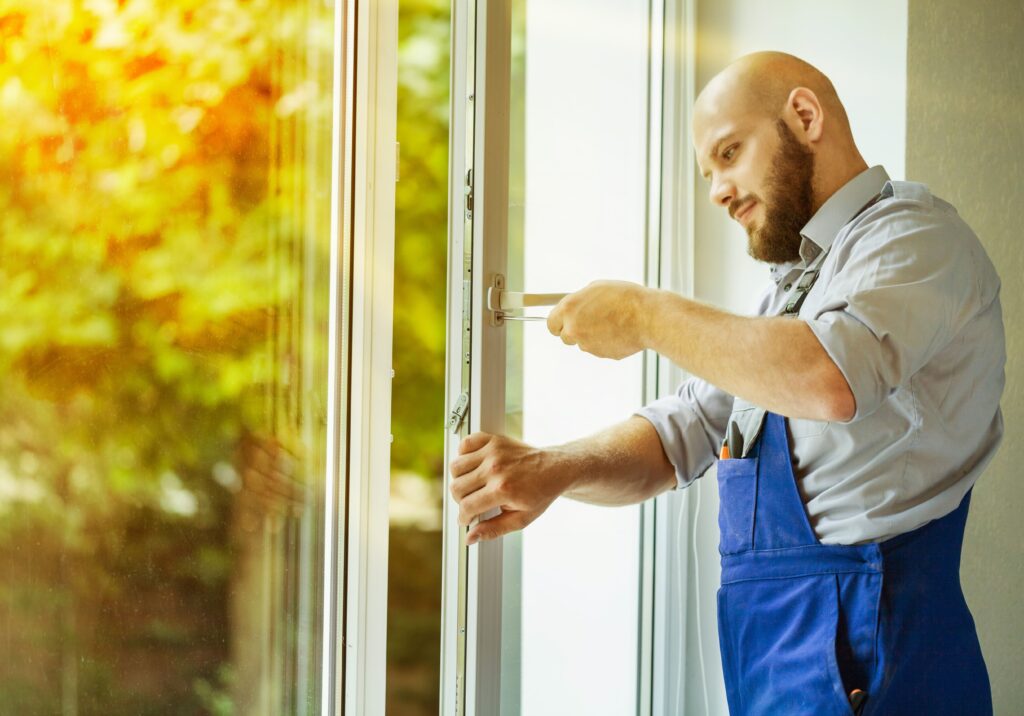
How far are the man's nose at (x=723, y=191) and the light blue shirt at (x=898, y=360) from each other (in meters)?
0.13

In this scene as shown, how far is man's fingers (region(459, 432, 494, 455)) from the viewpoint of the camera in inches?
46.4

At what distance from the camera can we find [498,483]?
115 cm

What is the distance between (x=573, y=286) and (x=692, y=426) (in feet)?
1.25

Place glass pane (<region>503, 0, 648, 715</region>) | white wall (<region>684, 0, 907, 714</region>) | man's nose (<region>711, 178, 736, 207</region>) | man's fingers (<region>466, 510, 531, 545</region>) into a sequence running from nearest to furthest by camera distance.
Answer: man's fingers (<region>466, 510, 531, 545</region>) < man's nose (<region>711, 178, 736, 207</region>) < glass pane (<region>503, 0, 648, 715</region>) < white wall (<region>684, 0, 907, 714</region>)

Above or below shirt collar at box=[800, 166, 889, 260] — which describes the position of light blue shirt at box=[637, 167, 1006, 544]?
below

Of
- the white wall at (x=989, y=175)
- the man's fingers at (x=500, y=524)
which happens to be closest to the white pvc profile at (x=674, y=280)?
the white wall at (x=989, y=175)

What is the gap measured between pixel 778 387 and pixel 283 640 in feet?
2.18

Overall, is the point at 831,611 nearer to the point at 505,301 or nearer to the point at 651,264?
the point at 505,301

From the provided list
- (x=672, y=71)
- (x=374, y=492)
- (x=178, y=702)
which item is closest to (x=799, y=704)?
(x=374, y=492)

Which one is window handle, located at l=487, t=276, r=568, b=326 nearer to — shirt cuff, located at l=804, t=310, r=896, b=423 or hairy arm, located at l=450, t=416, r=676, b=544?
hairy arm, located at l=450, t=416, r=676, b=544

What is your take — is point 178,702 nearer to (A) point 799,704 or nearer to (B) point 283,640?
(B) point 283,640

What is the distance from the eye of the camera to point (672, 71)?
1892mm

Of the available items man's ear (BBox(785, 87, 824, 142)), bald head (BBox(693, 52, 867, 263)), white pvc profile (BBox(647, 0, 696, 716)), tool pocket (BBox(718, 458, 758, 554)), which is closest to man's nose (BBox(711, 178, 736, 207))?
bald head (BBox(693, 52, 867, 263))

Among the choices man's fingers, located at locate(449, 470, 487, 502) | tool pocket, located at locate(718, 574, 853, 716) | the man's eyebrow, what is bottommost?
tool pocket, located at locate(718, 574, 853, 716)
